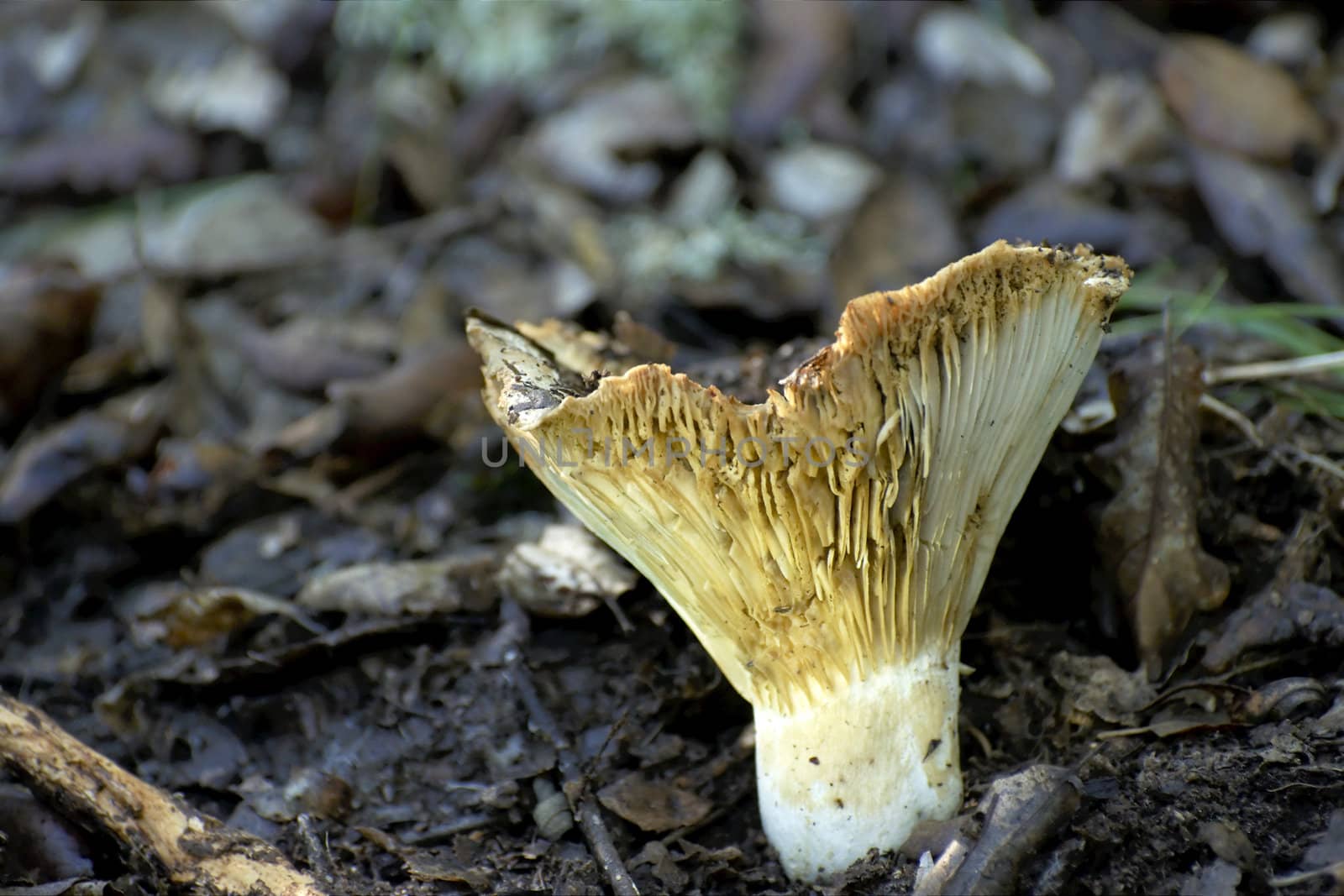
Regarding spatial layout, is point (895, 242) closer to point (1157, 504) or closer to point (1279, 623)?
→ point (1157, 504)

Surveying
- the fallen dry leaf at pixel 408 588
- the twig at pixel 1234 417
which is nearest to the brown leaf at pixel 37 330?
the fallen dry leaf at pixel 408 588

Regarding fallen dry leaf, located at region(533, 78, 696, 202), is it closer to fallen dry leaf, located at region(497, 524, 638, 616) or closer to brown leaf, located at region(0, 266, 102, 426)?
brown leaf, located at region(0, 266, 102, 426)

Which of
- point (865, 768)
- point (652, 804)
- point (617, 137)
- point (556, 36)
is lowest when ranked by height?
point (652, 804)

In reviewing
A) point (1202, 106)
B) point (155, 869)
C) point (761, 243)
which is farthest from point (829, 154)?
point (155, 869)

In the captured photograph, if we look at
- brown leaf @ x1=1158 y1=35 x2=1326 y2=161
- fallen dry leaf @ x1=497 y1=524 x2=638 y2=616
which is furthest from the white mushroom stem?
brown leaf @ x1=1158 y1=35 x2=1326 y2=161

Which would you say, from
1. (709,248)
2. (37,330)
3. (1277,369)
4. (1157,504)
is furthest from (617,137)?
(1157,504)

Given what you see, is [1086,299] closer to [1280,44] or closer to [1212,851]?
[1212,851]
